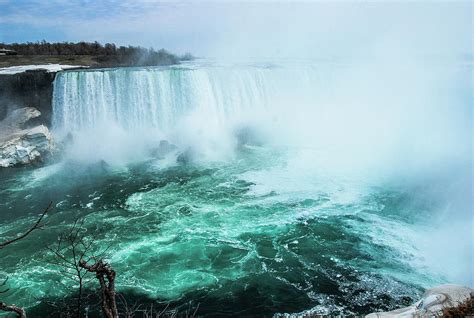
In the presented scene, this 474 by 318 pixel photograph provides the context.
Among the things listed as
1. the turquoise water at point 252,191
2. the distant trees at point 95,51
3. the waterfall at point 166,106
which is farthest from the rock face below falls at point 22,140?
the distant trees at point 95,51

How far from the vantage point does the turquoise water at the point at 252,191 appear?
902 centimetres

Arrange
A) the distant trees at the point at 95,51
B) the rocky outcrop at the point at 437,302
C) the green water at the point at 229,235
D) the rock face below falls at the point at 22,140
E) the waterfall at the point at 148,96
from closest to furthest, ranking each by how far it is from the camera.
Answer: the rocky outcrop at the point at 437,302 < the green water at the point at 229,235 < the rock face below falls at the point at 22,140 < the waterfall at the point at 148,96 < the distant trees at the point at 95,51

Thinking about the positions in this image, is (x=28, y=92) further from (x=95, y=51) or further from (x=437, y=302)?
(x=437, y=302)

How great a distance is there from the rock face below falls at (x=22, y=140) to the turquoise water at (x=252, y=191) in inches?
30.1

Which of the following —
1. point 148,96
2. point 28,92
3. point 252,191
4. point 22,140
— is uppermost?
point 28,92

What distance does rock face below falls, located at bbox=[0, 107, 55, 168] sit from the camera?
17219 millimetres

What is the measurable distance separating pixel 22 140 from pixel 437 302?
17.5 metres

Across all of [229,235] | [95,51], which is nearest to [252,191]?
[229,235]

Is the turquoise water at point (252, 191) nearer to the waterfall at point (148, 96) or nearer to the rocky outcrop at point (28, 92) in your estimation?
the waterfall at point (148, 96)

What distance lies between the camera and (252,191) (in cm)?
1418

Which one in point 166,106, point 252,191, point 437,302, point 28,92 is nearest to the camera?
point 437,302

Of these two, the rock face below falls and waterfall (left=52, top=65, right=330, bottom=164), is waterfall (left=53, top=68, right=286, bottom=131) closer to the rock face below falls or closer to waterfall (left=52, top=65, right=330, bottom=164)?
waterfall (left=52, top=65, right=330, bottom=164)

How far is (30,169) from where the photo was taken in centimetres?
1717

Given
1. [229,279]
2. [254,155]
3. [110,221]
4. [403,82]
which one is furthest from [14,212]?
[403,82]
